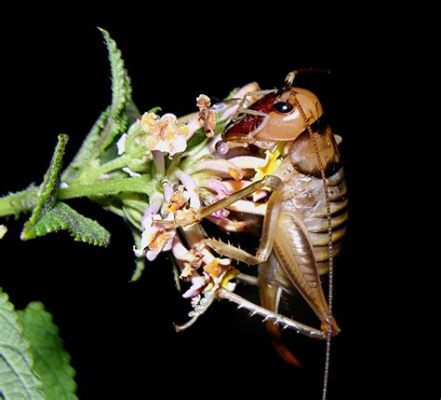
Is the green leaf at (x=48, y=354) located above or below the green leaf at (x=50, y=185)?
below

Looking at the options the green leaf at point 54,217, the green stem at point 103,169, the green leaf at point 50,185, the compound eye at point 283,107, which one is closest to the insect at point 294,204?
the compound eye at point 283,107

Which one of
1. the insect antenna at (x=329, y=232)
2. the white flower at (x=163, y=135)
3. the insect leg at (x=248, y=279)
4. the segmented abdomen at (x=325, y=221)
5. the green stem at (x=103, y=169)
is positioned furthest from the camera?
the insect leg at (x=248, y=279)

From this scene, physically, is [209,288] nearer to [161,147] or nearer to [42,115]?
[161,147]

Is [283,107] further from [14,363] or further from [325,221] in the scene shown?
[14,363]

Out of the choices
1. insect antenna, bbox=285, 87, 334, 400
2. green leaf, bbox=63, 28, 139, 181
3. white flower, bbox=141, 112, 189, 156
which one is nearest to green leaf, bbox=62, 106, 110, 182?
green leaf, bbox=63, 28, 139, 181

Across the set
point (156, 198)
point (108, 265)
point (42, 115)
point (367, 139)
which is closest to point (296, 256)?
point (156, 198)

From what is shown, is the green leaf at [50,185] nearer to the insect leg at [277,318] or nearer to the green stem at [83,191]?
the green stem at [83,191]

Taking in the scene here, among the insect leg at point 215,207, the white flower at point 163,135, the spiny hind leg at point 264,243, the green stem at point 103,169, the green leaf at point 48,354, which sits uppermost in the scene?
the white flower at point 163,135

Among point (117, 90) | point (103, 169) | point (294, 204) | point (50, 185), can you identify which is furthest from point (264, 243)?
point (50, 185)
